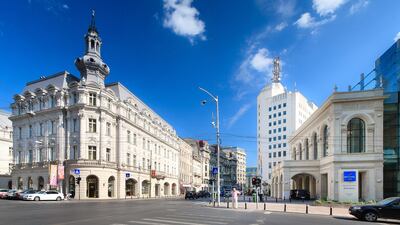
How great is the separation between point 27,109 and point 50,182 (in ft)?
51.6

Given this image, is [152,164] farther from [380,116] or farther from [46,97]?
[380,116]

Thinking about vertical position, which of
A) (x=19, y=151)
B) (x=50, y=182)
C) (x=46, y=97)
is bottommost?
(x=50, y=182)

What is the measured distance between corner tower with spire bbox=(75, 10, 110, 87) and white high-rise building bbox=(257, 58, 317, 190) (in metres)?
74.5

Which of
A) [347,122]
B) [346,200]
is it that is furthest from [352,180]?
[347,122]

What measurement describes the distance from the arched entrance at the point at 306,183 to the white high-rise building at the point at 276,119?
51.7 m

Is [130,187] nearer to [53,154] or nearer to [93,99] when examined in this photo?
[53,154]

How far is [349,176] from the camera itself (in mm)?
37500

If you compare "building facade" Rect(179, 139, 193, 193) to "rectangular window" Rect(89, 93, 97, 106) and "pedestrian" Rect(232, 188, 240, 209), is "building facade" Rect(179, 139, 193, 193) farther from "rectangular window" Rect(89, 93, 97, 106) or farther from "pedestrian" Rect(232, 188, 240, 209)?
"pedestrian" Rect(232, 188, 240, 209)

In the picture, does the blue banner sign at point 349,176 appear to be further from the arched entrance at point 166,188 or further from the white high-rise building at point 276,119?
the white high-rise building at point 276,119

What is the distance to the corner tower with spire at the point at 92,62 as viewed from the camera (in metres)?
56.8

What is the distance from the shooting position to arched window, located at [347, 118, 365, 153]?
4031 centimetres

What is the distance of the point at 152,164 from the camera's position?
243 feet

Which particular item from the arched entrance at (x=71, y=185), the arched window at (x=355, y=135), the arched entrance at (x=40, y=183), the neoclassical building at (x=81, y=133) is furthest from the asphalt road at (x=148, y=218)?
the arched entrance at (x=40, y=183)

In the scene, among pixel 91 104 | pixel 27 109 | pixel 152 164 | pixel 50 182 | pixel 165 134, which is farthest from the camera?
pixel 165 134
